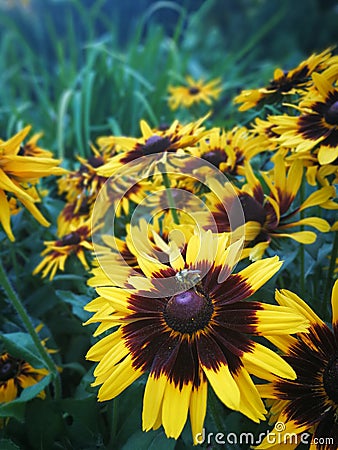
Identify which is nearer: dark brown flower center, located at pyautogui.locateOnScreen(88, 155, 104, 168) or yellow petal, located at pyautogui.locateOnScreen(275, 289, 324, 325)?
yellow petal, located at pyautogui.locateOnScreen(275, 289, 324, 325)

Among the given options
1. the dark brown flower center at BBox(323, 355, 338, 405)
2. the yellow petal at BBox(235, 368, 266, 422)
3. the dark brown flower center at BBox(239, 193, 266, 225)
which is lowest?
the dark brown flower center at BBox(323, 355, 338, 405)

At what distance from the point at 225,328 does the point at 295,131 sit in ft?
1.08

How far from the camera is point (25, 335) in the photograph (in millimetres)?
808

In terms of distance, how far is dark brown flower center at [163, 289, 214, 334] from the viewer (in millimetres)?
519

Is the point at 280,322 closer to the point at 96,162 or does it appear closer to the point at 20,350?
the point at 20,350

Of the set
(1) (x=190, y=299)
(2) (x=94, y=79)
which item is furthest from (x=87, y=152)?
(1) (x=190, y=299)

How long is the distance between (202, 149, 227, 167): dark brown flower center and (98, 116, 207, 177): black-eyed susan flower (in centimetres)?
6

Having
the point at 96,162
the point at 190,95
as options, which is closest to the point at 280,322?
the point at 96,162

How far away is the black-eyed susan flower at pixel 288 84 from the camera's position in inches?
32.9

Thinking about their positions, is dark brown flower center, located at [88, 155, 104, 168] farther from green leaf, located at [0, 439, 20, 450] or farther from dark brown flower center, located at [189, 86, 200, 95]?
dark brown flower center, located at [189, 86, 200, 95]

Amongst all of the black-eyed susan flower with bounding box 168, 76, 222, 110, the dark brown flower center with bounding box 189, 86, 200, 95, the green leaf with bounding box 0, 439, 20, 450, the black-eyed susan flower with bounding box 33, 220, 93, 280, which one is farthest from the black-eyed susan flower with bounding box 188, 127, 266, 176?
the dark brown flower center with bounding box 189, 86, 200, 95

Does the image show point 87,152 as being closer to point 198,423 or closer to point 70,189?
point 70,189

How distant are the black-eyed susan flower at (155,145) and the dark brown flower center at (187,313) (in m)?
0.26

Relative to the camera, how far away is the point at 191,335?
0.52 metres
